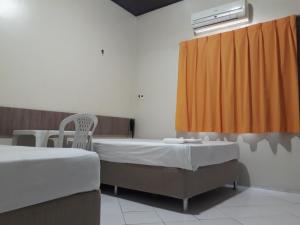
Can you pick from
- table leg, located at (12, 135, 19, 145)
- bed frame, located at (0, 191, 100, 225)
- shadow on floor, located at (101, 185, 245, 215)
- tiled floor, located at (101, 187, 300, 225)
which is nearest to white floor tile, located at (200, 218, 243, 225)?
tiled floor, located at (101, 187, 300, 225)

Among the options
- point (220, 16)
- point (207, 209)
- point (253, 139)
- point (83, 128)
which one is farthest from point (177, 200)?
point (220, 16)

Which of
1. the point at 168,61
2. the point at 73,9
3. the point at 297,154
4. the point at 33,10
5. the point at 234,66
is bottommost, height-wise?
the point at 297,154

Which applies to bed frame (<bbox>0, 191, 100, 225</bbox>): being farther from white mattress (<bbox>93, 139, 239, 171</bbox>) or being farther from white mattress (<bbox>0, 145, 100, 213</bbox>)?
white mattress (<bbox>93, 139, 239, 171</bbox>)

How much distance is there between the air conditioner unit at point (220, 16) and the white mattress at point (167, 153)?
1.91 meters

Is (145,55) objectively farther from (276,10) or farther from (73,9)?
(276,10)

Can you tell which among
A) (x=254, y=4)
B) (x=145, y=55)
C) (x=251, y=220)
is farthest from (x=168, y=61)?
(x=251, y=220)

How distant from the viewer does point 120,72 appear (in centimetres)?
456

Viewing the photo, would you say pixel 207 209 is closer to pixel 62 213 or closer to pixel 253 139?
pixel 253 139

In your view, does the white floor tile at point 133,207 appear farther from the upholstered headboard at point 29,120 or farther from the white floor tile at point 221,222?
the upholstered headboard at point 29,120

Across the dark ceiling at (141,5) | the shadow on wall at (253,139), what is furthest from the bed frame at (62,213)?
the dark ceiling at (141,5)

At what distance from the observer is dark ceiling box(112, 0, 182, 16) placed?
4.39 meters

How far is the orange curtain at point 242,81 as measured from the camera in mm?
3055

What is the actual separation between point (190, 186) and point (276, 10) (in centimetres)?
275

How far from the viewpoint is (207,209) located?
2.33 metres
